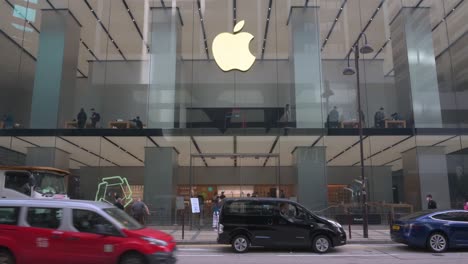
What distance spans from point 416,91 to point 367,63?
4135mm

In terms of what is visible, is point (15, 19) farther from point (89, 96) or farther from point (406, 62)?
point (406, 62)

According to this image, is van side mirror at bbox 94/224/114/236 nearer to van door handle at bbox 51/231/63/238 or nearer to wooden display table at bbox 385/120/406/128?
van door handle at bbox 51/231/63/238

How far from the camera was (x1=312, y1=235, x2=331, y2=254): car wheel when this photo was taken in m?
13.2

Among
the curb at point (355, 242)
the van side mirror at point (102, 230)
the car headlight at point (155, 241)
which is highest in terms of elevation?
the van side mirror at point (102, 230)

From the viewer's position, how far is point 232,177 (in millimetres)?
30000

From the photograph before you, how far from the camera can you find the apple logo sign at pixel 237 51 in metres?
25.8

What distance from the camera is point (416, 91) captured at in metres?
23.9

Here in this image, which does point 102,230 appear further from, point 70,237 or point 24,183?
point 24,183

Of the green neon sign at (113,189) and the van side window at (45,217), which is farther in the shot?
the green neon sign at (113,189)

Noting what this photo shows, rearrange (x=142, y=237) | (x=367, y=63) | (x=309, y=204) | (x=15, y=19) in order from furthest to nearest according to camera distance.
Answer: (x=367, y=63) → (x=15, y=19) → (x=309, y=204) → (x=142, y=237)

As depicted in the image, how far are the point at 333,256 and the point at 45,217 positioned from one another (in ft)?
26.0

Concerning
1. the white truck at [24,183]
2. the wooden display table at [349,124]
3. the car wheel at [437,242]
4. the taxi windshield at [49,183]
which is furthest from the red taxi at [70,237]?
the wooden display table at [349,124]

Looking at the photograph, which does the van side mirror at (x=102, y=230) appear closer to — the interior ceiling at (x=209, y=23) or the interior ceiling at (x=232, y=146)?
the interior ceiling at (x=232, y=146)

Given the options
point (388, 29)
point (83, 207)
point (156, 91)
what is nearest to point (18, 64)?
→ point (156, 91)
